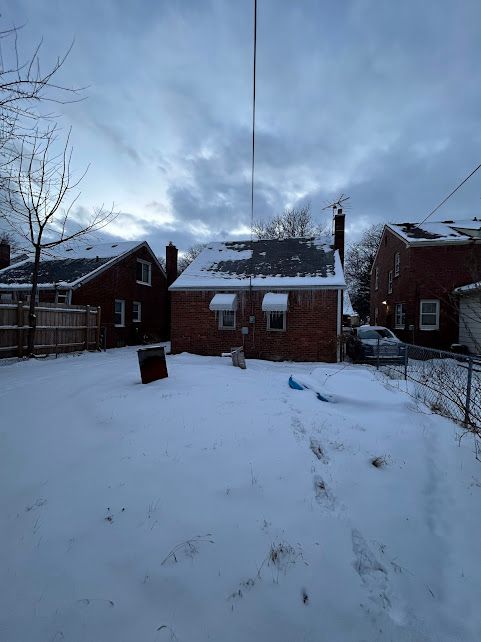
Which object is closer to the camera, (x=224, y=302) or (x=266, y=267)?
(x=224, y=302)

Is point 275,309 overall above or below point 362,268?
below

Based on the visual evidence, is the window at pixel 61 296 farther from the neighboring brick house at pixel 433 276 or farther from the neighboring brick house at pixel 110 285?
the neighboring brick house at pixel 433 276

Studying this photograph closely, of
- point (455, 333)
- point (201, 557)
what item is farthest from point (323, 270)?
→ point (201, 557)

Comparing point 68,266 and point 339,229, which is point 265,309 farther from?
point 68,266

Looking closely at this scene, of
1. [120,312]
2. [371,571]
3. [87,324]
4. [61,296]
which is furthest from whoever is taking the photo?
[120,312]

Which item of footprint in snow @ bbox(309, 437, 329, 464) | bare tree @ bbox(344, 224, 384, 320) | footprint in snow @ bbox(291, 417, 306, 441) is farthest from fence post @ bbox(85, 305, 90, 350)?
bare tree @ bbox(344, 224, 384, 320)

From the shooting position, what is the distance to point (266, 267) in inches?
612

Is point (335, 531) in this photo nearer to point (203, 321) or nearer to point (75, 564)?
point (75, 564)

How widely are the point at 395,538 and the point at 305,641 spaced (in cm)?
133

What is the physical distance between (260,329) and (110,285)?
9.37m

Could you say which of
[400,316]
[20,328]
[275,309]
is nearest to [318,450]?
[275,309]

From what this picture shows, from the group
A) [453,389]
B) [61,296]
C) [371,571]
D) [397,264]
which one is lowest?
[371,571]

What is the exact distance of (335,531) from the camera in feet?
9.50

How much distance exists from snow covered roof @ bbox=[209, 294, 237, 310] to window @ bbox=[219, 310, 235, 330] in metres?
0.71
